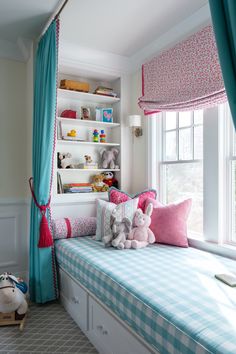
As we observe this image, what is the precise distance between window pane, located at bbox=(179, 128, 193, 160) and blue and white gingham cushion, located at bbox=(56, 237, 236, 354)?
931mm

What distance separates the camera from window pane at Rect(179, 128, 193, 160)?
9.21ft

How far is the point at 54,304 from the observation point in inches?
104

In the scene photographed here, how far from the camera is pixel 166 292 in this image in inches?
59.4

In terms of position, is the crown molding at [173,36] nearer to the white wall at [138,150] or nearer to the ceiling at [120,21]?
the ceiling at [120,21]

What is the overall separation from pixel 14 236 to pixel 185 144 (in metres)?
2.12

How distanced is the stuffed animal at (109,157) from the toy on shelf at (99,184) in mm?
147

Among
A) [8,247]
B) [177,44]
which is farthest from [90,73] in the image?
[8,247]

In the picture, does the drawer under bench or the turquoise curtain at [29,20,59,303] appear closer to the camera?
the drawer under bench

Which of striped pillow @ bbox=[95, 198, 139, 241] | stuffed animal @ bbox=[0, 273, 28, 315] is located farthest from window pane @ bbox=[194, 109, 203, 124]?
stuffed animal @ bbox=[0, 273, 28, 315]

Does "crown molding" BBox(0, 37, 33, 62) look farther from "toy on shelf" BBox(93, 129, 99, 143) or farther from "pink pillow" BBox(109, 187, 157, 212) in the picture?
"pink pillow" BBox(109, 187, 157, 212)

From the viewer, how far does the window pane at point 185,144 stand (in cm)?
281

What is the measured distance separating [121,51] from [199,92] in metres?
1.29

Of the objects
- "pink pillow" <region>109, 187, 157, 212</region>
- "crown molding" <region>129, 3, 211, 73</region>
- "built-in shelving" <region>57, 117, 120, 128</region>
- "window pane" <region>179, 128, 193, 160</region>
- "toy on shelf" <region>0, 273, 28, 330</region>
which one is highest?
"crown molding" <region>129, 3, 211, 73</region>

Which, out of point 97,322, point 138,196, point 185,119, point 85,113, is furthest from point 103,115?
point 97,322
